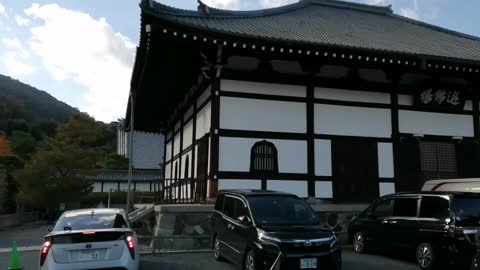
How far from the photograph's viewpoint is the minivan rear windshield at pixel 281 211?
8543 mm

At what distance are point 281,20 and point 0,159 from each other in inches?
1336

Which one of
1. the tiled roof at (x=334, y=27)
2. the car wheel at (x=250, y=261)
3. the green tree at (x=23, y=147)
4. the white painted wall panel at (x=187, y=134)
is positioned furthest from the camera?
the green tree at (x=23, y=147)

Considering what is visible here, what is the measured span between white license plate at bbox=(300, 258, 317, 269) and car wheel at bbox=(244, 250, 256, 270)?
0.86 m

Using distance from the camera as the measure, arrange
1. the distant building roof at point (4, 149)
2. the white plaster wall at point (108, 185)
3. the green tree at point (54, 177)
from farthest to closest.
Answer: the white plaster wall at point (108, 185) < the distant building roof at point (4, 149) < the green tree at point (54, 177)

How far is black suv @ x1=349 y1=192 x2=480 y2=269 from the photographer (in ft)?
28.1

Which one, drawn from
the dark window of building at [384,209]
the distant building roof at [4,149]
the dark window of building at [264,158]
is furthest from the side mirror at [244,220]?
the distant building roof at [4,149]

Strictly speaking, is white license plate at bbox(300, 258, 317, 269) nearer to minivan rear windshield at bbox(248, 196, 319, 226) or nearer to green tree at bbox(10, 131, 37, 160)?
minivan rear windshield at bbox(248, 196, 319, 226)

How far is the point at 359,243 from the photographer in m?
11.4

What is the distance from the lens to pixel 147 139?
51.4 m

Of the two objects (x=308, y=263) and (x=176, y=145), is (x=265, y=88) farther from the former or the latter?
(x=176, y=145)

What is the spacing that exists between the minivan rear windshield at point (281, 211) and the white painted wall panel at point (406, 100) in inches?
334

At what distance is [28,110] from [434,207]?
111388mm

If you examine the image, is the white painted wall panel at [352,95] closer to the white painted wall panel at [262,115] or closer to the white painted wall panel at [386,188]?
the white painted wall panel at [262,115]

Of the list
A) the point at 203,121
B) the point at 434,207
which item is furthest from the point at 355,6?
the point at 434,207
